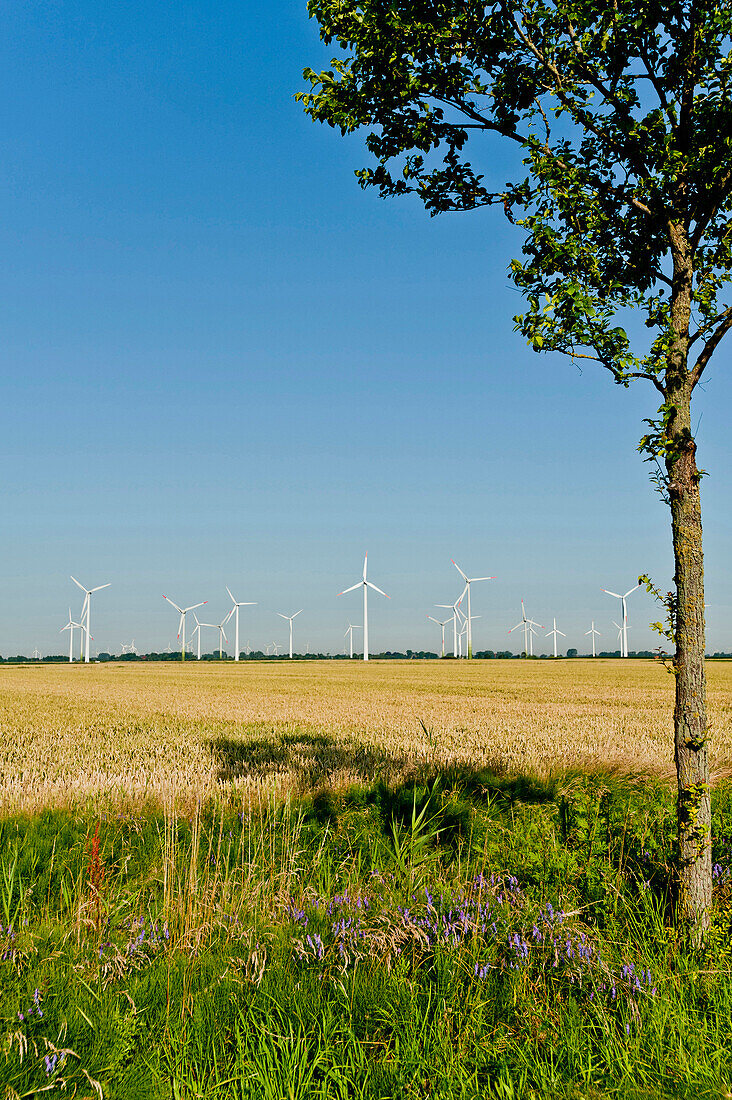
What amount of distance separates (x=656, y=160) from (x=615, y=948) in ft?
19.7

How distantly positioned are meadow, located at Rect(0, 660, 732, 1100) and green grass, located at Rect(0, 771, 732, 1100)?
0.02m

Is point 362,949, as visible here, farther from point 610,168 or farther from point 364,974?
point 610,168

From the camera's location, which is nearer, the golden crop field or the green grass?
the green grass

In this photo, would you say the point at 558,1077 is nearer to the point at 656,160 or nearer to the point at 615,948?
the point at 615,948

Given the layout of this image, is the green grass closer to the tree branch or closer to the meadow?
the meadow

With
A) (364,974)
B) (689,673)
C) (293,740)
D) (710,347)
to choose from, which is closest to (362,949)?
(364,974)

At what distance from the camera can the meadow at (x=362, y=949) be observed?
143 inches

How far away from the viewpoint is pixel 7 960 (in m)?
4.43

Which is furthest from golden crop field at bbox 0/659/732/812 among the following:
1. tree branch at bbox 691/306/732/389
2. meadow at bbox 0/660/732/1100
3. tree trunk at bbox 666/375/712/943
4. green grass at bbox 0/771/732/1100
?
tree branch at bbox 691/306/732/389

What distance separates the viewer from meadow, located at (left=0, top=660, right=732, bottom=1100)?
11.9 feet

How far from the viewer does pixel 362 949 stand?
480 centimetres

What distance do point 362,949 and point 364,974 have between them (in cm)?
29

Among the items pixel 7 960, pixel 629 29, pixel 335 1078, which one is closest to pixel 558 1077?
pixel 335 1078

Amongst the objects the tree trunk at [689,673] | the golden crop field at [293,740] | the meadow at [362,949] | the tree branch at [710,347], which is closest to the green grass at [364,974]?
the meadow at [362,949]
